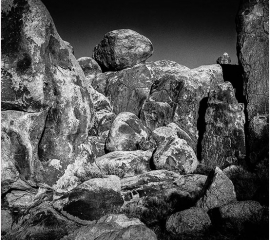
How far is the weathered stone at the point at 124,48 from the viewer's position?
13852 millimetres

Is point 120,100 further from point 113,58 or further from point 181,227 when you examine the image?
point 181,227

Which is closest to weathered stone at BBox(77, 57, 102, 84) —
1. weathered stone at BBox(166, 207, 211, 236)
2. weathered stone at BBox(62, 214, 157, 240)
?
weathered stone at BBox(62, 214, 157, 240)

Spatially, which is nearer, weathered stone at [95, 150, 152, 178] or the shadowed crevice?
weathered stone at [95, 150, 152, 178]

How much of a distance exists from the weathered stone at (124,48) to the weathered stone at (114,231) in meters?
10.1

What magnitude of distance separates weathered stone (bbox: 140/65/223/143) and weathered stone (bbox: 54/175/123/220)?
210 inches

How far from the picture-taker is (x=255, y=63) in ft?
29.4

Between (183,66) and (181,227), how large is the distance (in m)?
10.7

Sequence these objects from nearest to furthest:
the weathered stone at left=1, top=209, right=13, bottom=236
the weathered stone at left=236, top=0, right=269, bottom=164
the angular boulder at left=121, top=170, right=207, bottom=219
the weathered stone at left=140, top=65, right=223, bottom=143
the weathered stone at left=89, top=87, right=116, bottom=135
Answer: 1. the weathered stone at left=1, top=209, right=13, bottom=236
2. the angular boulder at left=121, top=170, right=207, bottom=219
3. the weathered stone at left=236, top=0, right=269, bottom=164
4. the weathered stone at left=89, top=87, right=116, bottom=135
5. the weathered stone at left=140, top=65, right=223, bottom=143

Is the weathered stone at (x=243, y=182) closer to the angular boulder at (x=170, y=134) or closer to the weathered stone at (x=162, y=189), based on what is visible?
the weathered stone at (x=162, y=189)

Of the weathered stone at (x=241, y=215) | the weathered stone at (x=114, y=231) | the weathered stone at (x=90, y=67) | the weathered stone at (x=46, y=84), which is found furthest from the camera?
the weathered stone at (x=90, y=67)

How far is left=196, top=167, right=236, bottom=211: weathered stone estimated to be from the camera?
5270mm

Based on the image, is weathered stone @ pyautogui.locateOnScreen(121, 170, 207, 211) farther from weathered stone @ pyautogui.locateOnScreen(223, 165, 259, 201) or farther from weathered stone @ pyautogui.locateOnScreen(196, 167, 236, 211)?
weathered stone @ pyautogui.locateOnScreen(223, 165, 259, 201)

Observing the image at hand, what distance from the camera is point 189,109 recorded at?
1110cm

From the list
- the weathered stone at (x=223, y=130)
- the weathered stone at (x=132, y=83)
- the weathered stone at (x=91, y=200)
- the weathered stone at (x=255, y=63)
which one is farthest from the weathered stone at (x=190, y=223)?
the weathered stone at (x=132, y=83)
